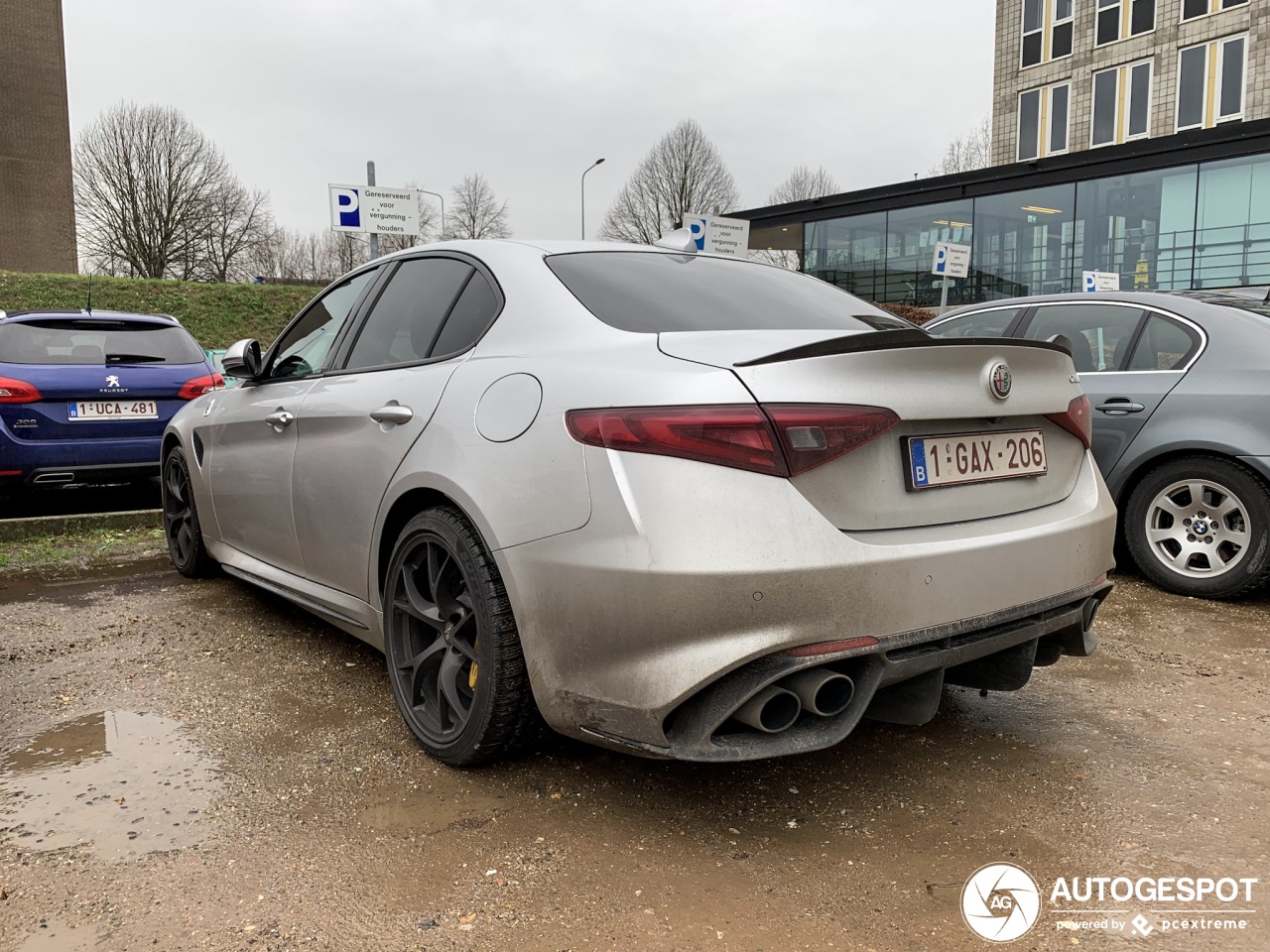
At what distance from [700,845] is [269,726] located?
151cm

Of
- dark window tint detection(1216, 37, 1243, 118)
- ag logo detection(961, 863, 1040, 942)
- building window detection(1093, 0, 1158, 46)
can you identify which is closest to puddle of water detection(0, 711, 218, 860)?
ag logo detection(961, 863, 1040, 942)

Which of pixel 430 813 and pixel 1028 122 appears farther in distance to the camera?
pixel 1028 122

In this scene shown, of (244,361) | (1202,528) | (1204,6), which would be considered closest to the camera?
(244,361)

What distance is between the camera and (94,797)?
2580mm

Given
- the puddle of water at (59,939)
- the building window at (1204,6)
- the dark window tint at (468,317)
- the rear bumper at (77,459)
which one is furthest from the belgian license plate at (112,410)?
the building window at (1204,6)

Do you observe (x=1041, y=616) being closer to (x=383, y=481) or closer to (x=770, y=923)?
(x=770, y=923)

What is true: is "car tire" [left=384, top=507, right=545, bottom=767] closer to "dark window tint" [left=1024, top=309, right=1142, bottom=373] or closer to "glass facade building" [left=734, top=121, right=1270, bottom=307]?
"dark window tint" [left=1024, top=309, right=1142, bottom=373]

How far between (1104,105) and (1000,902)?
33.6 meters

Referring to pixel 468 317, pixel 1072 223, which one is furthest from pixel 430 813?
pixel 1072 223

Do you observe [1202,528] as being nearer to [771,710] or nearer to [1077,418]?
[1077,418]

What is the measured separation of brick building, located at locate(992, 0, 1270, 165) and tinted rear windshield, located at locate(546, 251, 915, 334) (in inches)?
1057

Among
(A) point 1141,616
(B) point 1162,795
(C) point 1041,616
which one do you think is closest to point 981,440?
(C) point 1041,616

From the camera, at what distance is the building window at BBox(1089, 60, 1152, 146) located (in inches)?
1144

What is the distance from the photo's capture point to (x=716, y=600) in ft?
6.63
